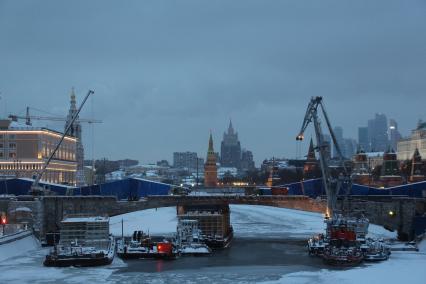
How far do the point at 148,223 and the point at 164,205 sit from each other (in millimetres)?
24364

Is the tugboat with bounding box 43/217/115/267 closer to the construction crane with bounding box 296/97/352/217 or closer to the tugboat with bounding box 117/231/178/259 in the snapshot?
the tugboat with bounding box 117/231/178/259

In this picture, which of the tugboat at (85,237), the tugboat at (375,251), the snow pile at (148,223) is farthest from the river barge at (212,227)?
the tugboat at (375,251)

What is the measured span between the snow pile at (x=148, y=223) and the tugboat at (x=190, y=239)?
18.4 m

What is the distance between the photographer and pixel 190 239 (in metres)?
100

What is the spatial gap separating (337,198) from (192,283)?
54883 millimetres

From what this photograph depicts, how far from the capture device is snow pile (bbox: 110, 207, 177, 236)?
12419 centimetres

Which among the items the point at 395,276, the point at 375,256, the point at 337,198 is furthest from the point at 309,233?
the point at 395,276

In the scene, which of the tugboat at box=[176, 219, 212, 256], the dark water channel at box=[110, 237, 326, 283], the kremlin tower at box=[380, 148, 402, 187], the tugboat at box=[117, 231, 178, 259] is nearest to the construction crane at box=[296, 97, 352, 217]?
the dark water channel at box=[110, 237, 326, 283]

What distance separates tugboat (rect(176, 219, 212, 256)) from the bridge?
1146 cm

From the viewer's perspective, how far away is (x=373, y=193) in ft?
417

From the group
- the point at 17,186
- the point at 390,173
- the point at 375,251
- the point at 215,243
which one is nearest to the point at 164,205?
the point at 215,243

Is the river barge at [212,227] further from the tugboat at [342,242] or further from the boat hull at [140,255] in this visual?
the tugboat at [342,242]

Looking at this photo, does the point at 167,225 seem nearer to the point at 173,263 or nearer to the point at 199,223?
the point at 199,223

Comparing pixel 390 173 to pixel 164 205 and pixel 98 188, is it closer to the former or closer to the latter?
pixel 98 188
